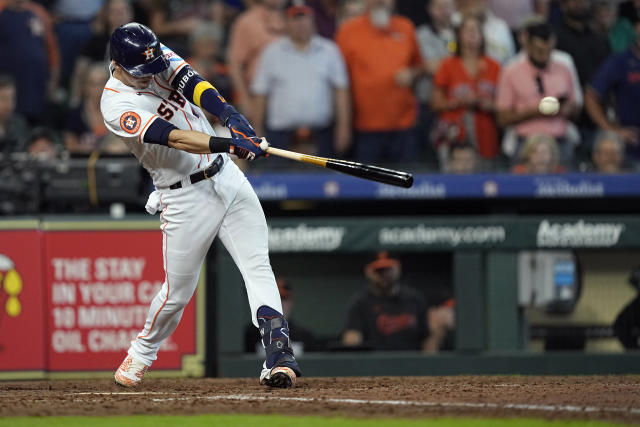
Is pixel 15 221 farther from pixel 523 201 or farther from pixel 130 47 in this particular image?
pixel 523 201

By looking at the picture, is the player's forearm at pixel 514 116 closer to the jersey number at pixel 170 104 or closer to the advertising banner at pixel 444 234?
the advertising banner at pixel 444 234

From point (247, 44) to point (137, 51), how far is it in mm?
4056

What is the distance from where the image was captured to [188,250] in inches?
227

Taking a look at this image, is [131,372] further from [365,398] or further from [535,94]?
[535,94]

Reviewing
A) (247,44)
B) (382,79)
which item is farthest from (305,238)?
(247,44)

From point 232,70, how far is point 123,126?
4025 millimetres

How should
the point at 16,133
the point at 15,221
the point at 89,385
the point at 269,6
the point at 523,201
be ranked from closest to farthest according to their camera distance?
the point at 89,385, the point at 15,221, the point at 523,201, the point at 16,133, the point at 269,6

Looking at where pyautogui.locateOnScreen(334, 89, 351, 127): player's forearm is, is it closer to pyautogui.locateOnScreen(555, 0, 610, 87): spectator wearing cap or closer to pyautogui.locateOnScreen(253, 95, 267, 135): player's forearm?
pyautogui.locateOnScreen(253, 95, 267, 135): player's forearm

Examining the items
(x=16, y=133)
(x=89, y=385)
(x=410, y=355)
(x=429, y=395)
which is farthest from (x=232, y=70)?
(x=429, y=395)

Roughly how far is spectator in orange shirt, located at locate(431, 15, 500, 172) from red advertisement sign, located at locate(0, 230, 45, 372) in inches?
133

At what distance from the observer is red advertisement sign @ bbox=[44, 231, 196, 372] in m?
7.76

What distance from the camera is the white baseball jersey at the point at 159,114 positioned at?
556cm

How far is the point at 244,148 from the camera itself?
5332 millimetres

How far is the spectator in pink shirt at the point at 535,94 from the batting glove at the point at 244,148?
3.95 m
